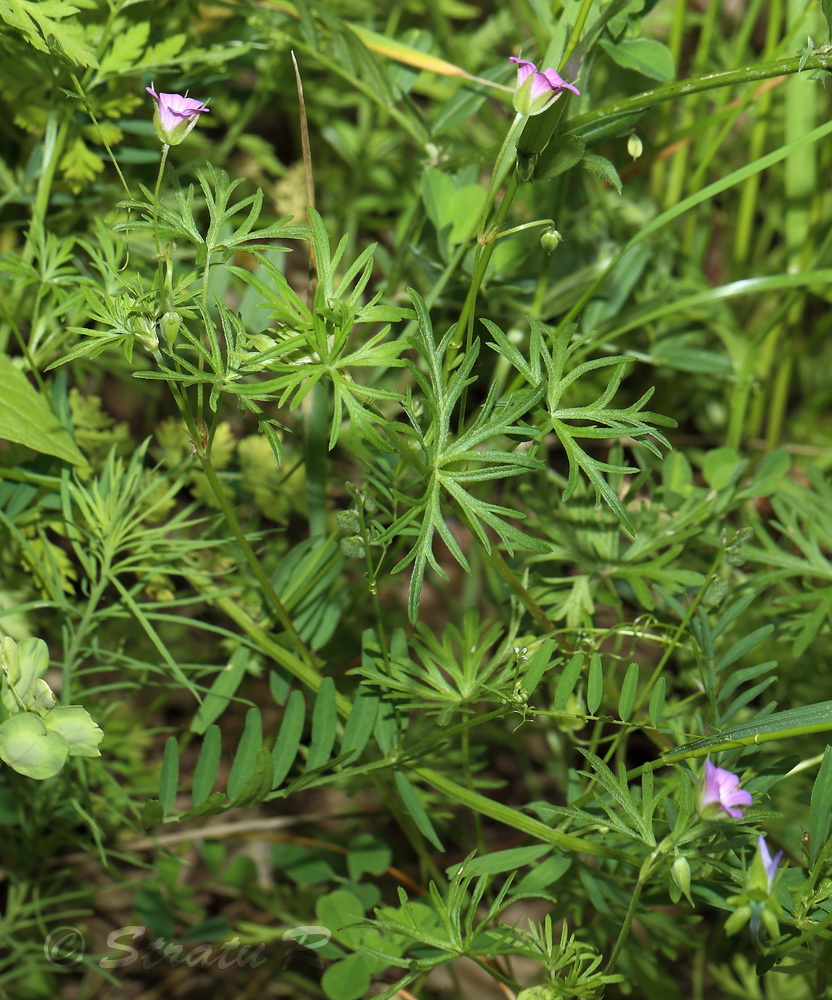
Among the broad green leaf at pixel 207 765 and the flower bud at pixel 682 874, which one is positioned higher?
the flower bud at pixel 682 874

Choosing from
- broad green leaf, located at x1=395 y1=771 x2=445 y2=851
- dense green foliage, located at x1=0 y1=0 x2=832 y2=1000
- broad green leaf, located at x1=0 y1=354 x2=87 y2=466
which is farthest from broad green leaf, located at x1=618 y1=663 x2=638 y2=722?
broad green leaf, located at x1=0 y1=354 x2=87 y2=466

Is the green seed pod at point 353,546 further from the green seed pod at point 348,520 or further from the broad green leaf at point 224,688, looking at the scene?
the broad green leaf at point 224,688

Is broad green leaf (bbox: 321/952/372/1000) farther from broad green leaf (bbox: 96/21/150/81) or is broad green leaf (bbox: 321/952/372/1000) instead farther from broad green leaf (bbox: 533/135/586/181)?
broad green leaf (bbox: 96/21/150/81)

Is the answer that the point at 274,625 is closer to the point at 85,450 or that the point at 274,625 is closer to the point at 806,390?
the point at 85,450

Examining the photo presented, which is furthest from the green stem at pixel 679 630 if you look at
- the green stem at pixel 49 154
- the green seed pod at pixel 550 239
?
the green stem at pixel 49 154

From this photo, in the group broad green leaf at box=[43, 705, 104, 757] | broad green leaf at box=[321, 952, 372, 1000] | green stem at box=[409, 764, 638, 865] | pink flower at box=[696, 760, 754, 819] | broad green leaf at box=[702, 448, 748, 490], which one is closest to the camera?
pink flower at box=[696, 760, 754, 819]

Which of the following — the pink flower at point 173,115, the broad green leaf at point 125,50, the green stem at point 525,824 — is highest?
the pink flower at point 173,115
